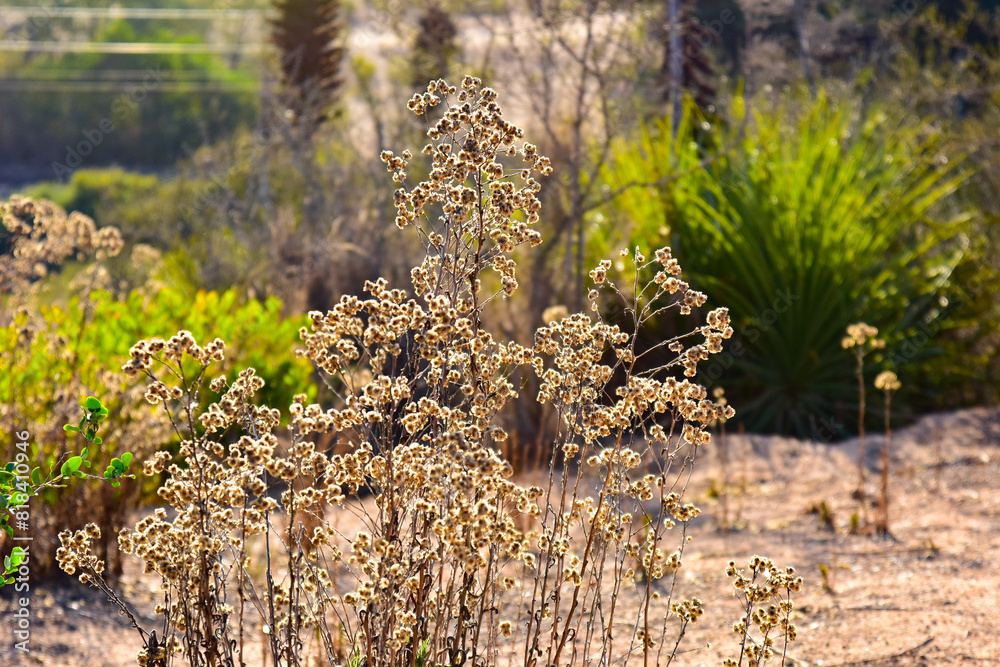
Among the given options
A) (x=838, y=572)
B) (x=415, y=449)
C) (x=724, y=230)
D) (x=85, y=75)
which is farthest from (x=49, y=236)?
(x=85, y=75)

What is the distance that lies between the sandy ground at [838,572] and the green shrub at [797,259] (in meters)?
0.88

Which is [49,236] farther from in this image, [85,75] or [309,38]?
[85,75]

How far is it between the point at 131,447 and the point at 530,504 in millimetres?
2358

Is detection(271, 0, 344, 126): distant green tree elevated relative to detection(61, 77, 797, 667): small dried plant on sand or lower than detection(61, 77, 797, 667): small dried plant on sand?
elevated

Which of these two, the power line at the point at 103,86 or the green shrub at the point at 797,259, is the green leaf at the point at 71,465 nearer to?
the green shrub at the point at 797,259

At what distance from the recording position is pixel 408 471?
5.82ft

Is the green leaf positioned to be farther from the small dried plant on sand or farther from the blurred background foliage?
the blurred background foliage

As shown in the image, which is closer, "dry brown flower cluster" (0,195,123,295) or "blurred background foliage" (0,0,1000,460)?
"dry brown flower cluster" (0,195,123,295)

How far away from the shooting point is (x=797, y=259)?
20.2 feet

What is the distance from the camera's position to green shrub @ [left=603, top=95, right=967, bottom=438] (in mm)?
6180

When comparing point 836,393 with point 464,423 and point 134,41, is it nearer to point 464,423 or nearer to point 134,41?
point 464,423

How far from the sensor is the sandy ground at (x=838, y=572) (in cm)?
275

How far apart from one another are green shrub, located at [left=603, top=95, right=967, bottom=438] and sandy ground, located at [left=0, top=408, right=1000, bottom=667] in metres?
0.88

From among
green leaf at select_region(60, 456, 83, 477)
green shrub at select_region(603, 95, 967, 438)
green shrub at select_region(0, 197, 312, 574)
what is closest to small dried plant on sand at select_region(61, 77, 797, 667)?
green leaf at select_region(60, 456, 83, 477)
